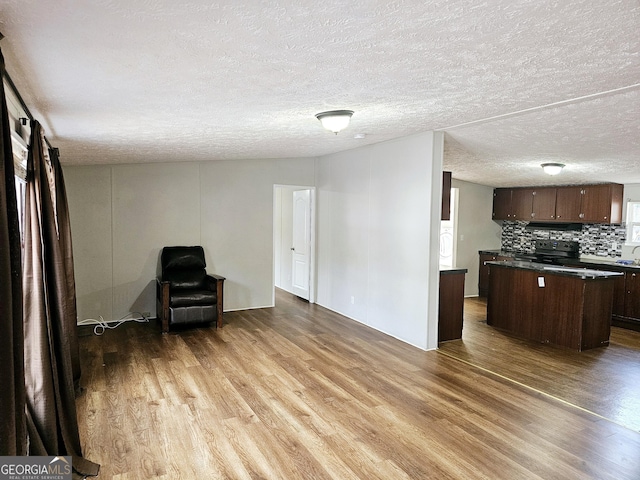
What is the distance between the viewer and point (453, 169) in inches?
264

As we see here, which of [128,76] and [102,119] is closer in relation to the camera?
[128,76]

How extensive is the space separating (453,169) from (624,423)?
4.30m

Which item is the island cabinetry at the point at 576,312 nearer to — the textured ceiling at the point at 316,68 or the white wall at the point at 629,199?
the textured ceiling at the point at 316,68

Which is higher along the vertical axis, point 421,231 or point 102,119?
point 102,119

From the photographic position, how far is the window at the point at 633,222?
262 inches

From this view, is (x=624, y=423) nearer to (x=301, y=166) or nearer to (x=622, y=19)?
(x=622, y=19)

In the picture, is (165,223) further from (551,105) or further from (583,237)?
(583,237)

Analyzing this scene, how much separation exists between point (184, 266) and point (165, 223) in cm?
71

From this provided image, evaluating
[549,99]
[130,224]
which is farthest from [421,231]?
[130,224]

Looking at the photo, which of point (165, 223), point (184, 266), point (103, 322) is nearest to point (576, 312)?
point (184, 266)

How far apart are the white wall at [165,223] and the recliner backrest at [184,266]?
25cm

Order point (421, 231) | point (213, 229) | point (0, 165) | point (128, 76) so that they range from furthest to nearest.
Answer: point (213, 229) < point (421, 231) < point (128, 76) < point (0, 165)

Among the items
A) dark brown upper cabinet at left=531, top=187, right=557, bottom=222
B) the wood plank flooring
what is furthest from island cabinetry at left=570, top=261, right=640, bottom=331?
dark brown upper cabinet at left=531, top=187, right=557, bottom=222

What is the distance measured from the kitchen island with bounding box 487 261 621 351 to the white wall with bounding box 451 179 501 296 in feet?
7.59
